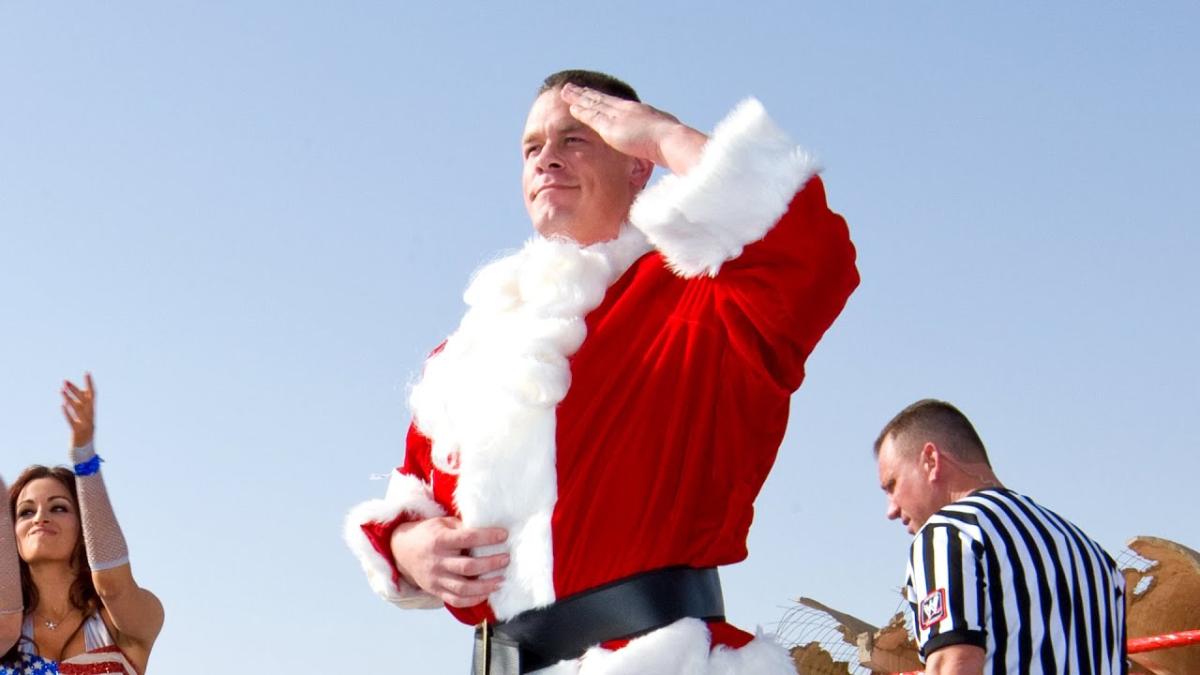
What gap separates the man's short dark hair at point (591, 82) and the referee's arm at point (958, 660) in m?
1.45

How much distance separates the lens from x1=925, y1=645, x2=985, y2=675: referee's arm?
3.13 meters

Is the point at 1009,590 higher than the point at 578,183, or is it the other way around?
the point at 578,183

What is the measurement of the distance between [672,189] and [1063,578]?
1.75 meters

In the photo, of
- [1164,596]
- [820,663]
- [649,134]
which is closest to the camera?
[649,134]

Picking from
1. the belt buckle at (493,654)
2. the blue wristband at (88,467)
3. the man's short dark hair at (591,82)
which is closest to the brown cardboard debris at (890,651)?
the blue wristband at (88,467)

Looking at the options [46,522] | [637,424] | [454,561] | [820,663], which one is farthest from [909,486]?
[820,663]

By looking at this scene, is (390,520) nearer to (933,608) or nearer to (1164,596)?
(933,608)

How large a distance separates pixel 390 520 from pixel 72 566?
2.70m

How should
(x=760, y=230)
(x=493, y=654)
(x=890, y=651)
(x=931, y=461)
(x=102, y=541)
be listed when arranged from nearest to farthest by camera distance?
1. (x=760, y=230)
2. (x=493, y=654)
3. (x=931, y=461)
4. (x=102, y=541)
5. (x=890, y=651)

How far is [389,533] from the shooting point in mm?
2465

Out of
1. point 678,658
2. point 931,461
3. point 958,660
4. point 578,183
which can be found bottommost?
point 678,658

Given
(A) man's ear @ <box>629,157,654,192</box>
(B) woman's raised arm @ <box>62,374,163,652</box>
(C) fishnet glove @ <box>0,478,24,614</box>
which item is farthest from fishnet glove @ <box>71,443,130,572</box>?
(A) man's ear @ <box>629,157,654,192</box>

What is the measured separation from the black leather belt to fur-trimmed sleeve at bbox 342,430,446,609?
311mm

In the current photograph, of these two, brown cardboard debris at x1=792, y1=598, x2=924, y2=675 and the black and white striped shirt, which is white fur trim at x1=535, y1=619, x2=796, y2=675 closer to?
the black and white striped shirt
